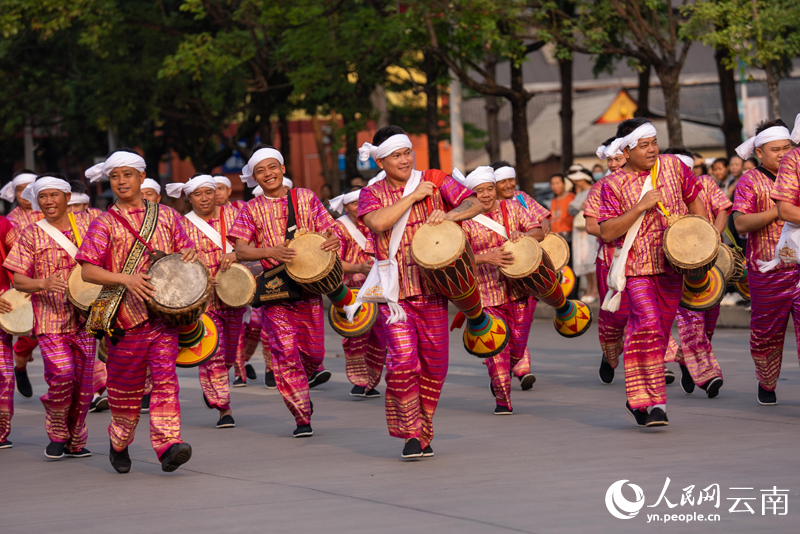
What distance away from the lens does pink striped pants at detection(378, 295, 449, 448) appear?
295 inches

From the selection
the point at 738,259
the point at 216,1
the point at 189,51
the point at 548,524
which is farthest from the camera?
the point at 216,1

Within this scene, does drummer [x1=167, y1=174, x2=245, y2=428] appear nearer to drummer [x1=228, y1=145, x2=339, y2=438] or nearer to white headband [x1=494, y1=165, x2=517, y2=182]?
drummer [x1=228, y1=145, x2=339, y2=438]

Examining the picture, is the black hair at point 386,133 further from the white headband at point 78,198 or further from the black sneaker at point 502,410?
the white headband at point 78,198

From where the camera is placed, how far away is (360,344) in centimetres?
1155

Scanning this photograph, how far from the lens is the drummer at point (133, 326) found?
24.0 feet

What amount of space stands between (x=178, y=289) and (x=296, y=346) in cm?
203

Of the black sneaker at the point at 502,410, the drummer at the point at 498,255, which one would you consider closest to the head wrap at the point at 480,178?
the drummer at the point at 498,255

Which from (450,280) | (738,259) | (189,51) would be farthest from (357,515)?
Result: (189,51)

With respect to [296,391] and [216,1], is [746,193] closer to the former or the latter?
[296,391]

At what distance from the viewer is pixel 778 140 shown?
9.16 metres

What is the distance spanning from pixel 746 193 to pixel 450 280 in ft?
10.0

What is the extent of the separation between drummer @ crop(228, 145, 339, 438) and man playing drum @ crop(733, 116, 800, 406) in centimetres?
314

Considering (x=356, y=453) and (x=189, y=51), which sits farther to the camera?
(x=189, y=51)

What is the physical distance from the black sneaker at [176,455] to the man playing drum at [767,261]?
4428 mm
